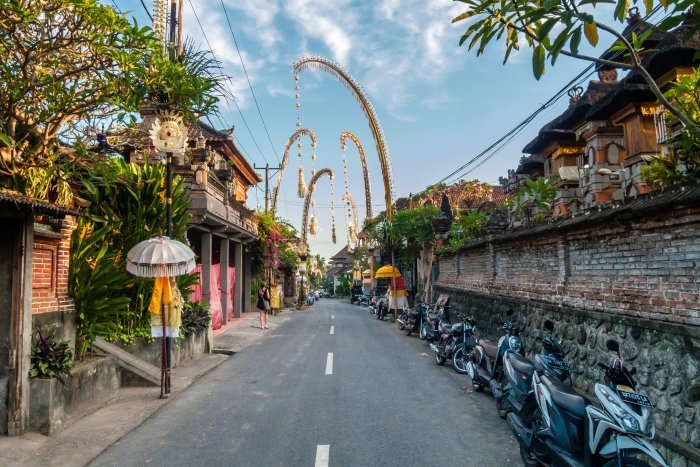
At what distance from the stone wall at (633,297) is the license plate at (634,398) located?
1139 mm

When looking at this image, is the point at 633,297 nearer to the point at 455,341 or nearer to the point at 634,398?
the point at 634,398

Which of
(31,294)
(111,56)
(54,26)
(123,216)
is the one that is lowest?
(31,294)

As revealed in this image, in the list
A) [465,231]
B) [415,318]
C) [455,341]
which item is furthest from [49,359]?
[465,231]

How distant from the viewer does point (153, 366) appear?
894 cm

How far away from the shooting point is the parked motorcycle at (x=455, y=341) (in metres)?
9.50

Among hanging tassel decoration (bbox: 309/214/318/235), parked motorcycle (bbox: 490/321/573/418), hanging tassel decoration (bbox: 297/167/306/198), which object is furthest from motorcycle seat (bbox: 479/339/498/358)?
hanging tassel decoration (bbox: 309/214/318/235)

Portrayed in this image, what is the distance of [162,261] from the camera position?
23.8ft

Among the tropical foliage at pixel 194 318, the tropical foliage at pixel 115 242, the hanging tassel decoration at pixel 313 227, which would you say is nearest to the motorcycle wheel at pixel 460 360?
the tropical foliage at pixel 194 318

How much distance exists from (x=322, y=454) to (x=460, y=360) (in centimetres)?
526

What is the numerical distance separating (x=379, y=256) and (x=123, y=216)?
26531 millimetres

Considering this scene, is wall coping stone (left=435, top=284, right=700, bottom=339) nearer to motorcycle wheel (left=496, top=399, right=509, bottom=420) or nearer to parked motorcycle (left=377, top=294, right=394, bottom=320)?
motorcycle wheel (left=496, top=399, right=509, bottom=420)

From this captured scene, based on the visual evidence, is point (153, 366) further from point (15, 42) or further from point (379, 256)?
point (379, 256)

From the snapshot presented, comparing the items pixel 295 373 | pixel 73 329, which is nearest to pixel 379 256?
pixel 295 373

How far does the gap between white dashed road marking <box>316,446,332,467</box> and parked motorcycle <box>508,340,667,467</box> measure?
2035mm
